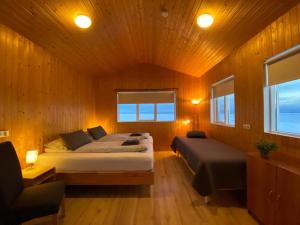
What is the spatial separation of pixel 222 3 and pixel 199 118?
394 centimetres

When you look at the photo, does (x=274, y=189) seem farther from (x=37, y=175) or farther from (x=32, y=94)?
(x=32, y=94)

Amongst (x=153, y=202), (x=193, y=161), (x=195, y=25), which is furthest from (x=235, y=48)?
(x=153, y=202)

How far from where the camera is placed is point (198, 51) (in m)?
3.81

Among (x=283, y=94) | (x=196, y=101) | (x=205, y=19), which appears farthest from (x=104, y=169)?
(x=196, y=101)

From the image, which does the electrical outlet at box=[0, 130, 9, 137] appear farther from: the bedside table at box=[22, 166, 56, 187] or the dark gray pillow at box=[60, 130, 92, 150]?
the dark gray pillow at box=[60, 130, 92, 150]

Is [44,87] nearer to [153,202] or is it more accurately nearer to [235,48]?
[153,202]

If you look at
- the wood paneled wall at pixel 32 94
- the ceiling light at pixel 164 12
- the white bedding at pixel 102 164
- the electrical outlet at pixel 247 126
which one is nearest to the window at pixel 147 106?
the wood paneled wall at pixel 32 94

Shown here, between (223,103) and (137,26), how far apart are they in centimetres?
263

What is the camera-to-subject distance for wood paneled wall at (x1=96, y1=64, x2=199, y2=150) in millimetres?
5742

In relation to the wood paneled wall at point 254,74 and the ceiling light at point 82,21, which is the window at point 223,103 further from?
the ceiling light at point 82,21

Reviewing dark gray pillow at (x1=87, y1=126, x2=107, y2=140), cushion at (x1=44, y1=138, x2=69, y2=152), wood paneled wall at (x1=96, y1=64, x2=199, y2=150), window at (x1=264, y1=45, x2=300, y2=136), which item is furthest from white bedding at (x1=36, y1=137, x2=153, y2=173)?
wood paneled wall at (x1=96, y1=64, x2=199, y2=150)

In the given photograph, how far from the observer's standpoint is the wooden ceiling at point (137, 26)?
7.03 feet

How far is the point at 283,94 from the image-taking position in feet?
7.90

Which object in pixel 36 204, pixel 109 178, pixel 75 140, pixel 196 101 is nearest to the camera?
pixel 36 204
